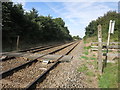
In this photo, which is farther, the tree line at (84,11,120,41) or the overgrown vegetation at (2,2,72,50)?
the tree line at (84,11,120,41)

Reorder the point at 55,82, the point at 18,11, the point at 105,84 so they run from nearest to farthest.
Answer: the point at 105,84 → the point at 55,82 → the point at 18,11

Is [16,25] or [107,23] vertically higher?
[107,23]

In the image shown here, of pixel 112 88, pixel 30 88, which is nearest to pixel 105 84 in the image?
pixel 112 88

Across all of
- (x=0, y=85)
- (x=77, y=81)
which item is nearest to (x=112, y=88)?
(x=77, y=81)

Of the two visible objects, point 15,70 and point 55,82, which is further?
point 15,70

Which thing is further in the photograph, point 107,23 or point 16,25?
point 107,23

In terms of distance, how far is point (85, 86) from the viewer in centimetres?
322

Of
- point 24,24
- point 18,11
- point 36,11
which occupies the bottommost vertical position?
point 24,24

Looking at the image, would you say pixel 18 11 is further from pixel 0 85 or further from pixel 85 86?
pixel 85 86

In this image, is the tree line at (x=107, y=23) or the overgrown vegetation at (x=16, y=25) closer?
the overgrown vegetation at (x=16, y=25)

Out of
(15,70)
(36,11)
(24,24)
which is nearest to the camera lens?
(15,70)

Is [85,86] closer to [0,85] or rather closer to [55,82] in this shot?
[55,82]

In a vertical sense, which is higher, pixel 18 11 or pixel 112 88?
pixel 18 11

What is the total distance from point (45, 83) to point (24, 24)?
14.9 metres
